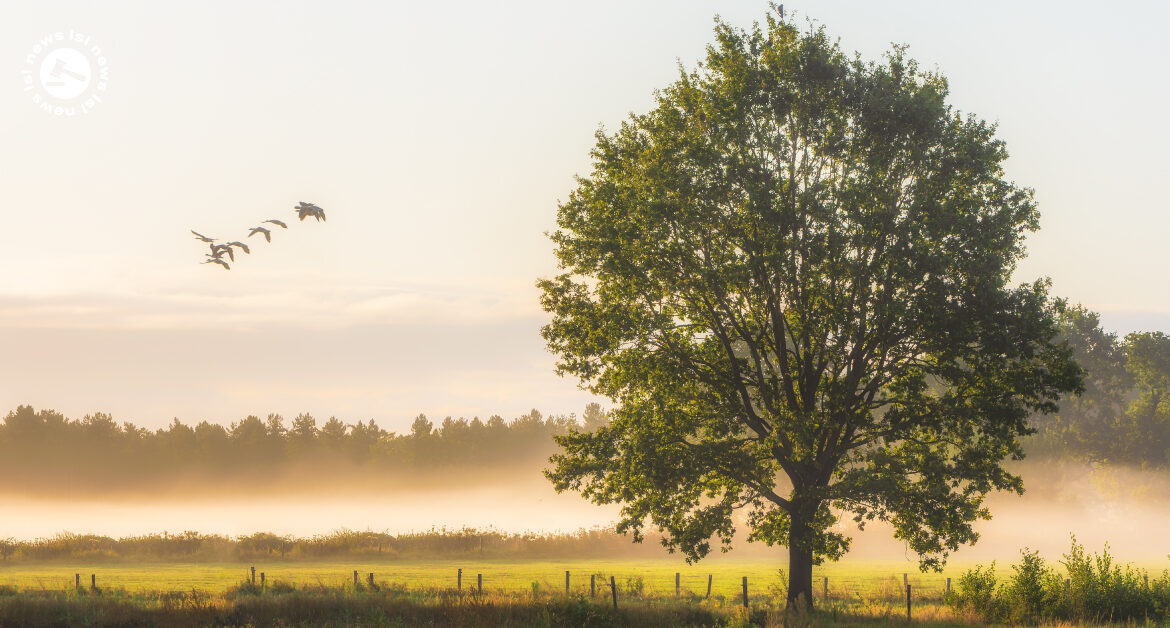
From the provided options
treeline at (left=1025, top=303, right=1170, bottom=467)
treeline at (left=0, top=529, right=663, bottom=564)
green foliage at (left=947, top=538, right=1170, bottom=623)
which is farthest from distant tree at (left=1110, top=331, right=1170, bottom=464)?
green foliage at (left=947, top=538, right=1170, bottom=623)

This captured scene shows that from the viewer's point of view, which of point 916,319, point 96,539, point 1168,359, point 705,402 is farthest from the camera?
point 1168,359

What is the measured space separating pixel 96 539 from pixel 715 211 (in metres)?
62.8

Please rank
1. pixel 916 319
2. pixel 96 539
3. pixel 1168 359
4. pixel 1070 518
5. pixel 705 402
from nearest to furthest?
pixel 916 319 → pixel 705 402 → pixel 96 539 → pixel 1168 359 → pixel 1070 518

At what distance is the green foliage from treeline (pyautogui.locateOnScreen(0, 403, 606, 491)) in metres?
133

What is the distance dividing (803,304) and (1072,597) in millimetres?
13182

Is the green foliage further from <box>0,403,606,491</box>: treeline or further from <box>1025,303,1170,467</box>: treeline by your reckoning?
<box>0,403,606,491</box>: treeline

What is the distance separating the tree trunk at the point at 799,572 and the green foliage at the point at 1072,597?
17.2 feet

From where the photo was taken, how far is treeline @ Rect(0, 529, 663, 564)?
238ft

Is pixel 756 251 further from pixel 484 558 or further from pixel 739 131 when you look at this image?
pixel 484 558

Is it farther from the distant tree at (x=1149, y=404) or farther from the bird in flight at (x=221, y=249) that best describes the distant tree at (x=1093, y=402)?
the bird in flight at (x=221, y=249)

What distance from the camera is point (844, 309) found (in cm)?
3200

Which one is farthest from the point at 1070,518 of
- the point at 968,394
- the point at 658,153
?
the point at 658,153

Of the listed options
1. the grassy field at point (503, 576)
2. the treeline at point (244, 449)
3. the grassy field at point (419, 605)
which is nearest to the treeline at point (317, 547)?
the grassy field at point (503, 576)

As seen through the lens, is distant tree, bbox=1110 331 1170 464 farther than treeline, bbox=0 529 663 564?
Yes
